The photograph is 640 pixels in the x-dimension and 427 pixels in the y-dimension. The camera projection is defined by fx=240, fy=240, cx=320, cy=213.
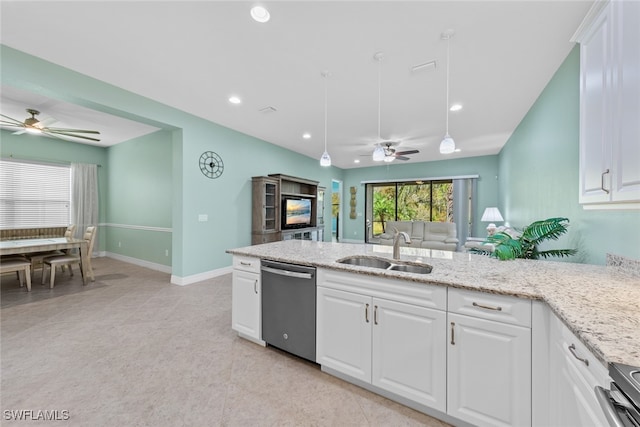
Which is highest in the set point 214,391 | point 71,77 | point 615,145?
point 71,77

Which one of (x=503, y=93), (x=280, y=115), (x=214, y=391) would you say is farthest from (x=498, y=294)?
(x=280, y=115)

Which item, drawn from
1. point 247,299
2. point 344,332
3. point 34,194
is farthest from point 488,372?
point 34,194

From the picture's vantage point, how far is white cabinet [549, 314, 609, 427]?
790 millimetres

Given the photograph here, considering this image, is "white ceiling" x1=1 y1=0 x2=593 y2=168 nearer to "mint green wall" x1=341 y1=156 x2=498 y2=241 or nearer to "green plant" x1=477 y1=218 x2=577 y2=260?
"green plant" x1=477 y1=218 x2=577 y2=260

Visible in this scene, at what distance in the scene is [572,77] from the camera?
2189mm

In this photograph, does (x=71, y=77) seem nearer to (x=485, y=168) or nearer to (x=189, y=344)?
(x=189, y=344)

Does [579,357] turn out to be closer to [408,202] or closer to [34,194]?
[408,202]

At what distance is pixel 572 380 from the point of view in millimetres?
943

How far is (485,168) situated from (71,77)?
28.3 ft

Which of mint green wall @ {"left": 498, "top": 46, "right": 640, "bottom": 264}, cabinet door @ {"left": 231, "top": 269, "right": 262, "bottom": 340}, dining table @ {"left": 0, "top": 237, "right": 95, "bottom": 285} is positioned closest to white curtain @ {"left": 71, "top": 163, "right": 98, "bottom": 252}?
dining table @ {"left": 0, "top": 237, "right": 95, "bottom": 285}

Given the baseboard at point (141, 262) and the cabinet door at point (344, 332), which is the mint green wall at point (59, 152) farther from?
the cabinet door at point (344, 332)

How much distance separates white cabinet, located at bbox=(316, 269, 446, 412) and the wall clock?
11.3ft

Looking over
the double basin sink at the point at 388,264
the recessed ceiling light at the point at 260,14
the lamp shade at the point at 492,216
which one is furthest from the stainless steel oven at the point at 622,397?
the lamp shade at the point at 492,216

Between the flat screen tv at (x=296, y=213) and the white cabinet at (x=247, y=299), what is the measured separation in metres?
3.26
